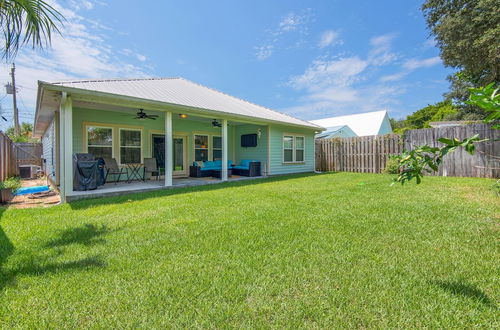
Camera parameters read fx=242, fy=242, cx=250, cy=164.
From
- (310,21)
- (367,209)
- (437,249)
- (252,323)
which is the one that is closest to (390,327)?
(252,323)

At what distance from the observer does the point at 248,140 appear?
37.4 feet

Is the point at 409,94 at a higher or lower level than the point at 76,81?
higher

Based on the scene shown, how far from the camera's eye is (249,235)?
3146 mm

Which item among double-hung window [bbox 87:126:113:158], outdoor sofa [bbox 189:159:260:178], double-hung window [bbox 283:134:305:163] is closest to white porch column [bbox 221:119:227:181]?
outdoor sofa [bbox 189:159:260:178]

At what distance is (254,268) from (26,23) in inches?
167

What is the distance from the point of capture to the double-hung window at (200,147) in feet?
35.9

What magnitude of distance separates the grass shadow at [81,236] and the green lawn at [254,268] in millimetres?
26

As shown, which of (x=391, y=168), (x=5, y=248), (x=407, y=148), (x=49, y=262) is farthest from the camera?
(x=391, y=168)

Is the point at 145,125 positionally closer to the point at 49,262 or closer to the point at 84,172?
the point at 84,172

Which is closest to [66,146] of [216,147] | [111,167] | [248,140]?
[111,167]

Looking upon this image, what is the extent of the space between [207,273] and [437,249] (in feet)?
8.20

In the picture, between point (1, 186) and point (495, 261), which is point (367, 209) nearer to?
point (495, 261)

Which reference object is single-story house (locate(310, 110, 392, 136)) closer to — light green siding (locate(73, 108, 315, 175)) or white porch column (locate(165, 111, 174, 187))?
light green siding (locate(73, 108, 315, 175))

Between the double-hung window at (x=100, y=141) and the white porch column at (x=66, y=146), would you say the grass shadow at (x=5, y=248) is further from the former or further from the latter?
the double-hung window at (x=100, y=141)
